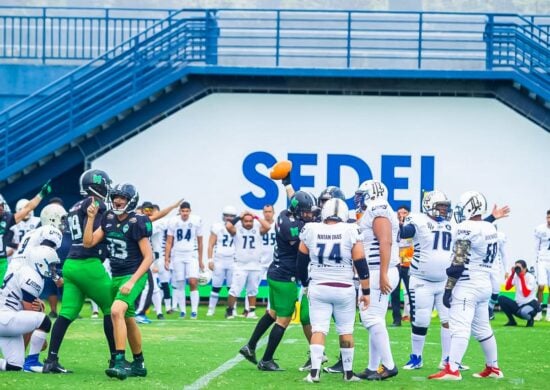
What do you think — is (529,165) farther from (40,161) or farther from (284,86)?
(40,161)

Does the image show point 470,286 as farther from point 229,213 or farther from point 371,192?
point 229,213

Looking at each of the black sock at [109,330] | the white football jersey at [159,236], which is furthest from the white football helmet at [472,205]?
the white football jersey at [159,236]

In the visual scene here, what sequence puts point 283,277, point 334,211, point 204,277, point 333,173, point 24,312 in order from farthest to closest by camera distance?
point 333,173 → point 204,277 → point 283,277 → point 24,312 → point 334,211

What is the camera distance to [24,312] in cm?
1344

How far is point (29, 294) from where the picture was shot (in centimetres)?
1360

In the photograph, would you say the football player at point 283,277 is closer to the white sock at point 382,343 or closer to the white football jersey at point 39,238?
the white sock at point 382,343

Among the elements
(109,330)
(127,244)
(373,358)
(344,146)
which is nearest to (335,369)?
(373,358)

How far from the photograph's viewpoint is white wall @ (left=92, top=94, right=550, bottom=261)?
87.5ft

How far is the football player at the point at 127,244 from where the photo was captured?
13.1 meters

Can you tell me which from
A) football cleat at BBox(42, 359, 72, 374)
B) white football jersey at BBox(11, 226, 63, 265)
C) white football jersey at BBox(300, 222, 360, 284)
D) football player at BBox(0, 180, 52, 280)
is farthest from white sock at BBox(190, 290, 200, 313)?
white football jersey at BBox(300, 222, 360, 284)

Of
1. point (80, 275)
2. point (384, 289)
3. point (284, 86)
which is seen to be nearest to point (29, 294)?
point (80, 275)

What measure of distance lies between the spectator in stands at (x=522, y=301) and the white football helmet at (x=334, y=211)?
9542 mm

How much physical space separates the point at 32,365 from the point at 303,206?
325cm

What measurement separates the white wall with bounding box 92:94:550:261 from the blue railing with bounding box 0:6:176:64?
279cm
